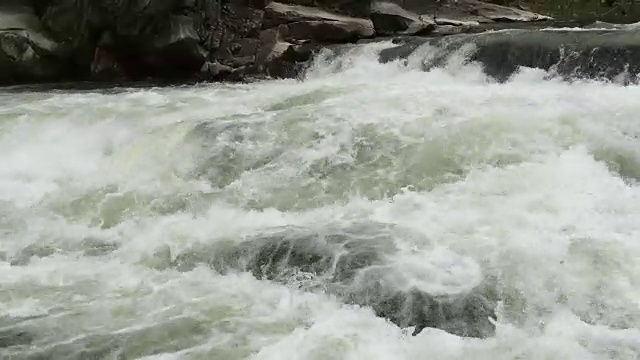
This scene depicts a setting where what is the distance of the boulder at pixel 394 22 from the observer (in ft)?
45.8

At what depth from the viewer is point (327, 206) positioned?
537cm

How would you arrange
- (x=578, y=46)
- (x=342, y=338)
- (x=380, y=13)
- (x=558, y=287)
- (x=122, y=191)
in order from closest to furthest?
(x=342, y=338) → (x=558, y=287) → (x=122, y=191) → (x=578, y=46) → (x=380, y=13)

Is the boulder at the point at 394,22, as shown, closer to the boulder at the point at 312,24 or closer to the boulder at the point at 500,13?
the boulder at the point at 312,24

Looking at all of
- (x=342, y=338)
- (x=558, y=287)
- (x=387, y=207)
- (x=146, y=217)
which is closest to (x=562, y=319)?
(x=558, y=287)

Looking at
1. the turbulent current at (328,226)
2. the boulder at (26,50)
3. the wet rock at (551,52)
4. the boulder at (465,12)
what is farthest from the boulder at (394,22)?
the boulder at (26,50)

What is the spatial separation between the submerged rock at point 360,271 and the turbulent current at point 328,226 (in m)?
0.01

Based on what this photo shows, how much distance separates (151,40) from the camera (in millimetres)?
10789

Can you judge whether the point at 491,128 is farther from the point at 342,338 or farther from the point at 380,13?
the point at 380,13

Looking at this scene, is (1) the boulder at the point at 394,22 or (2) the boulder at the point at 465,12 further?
(2) the boulder at the point at 465,12

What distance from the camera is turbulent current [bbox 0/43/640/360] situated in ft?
11.7

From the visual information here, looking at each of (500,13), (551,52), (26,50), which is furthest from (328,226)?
(500,13)

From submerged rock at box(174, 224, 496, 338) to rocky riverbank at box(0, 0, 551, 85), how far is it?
22.9 ft

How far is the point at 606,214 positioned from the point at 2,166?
558 cm

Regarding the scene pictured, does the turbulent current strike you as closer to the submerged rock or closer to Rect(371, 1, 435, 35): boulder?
the submerged rock
